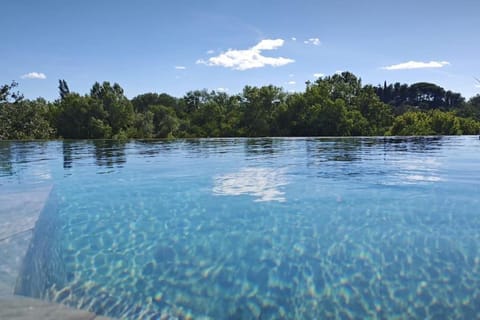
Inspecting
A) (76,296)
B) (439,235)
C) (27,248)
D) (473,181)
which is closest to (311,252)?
(439,235)

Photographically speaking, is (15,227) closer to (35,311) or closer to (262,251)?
(35,311)

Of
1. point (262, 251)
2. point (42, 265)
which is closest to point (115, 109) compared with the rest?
point (42, 265)

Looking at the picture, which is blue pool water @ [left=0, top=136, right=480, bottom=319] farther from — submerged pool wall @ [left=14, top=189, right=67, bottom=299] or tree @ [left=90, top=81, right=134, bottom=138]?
tree @ [left=90, top=81, right=134, bottom=138]

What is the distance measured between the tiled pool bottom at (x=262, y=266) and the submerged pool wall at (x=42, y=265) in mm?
17

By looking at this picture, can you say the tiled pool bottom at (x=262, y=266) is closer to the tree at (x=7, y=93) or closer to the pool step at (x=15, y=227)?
the pool step at (x=15, y=227)

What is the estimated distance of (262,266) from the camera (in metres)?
3.36

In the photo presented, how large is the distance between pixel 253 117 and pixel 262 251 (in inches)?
1678

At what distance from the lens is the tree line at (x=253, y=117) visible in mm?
38906

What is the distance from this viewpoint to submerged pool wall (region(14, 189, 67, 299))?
116 inches

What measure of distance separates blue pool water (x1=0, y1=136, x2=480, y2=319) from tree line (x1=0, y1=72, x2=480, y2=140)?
115 feet

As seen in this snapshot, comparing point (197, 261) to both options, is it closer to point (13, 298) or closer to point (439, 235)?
point (13, 298)

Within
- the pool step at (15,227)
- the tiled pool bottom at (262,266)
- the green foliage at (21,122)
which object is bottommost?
the tiled pool bottom at (262,266)

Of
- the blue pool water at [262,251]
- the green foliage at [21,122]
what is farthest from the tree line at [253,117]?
the blue pool water at [262,251]

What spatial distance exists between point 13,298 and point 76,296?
433mm
